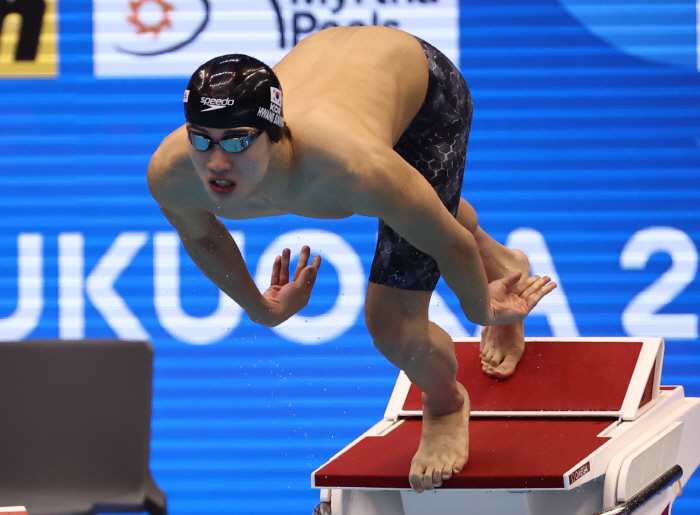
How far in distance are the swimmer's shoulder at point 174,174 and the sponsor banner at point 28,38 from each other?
2764mm

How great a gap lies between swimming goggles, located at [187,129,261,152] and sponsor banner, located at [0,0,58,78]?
3102 millimetres

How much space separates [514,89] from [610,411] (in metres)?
2.09

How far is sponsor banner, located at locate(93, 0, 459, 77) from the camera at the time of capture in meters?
4.79

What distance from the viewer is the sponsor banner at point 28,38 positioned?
4.86 metres

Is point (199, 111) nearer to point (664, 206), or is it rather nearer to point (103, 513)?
point (103, 513)

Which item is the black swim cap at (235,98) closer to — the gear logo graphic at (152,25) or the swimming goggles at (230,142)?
the swimming goggles at (230,142)

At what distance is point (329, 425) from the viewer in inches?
190

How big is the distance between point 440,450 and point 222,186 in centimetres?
122

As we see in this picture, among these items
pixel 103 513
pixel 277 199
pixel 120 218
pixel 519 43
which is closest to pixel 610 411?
pixel 277 199

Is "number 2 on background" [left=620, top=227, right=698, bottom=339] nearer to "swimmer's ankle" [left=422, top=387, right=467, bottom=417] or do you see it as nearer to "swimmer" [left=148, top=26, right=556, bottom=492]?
"swimmer" [left=148, top=26, right=556, bottom=492]

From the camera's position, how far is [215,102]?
2.08 meters

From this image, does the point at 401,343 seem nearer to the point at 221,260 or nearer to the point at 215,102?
the point at 221,260

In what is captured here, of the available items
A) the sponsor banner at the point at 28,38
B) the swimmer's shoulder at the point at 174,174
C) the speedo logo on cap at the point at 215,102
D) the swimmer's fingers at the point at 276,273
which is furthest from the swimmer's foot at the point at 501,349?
the sponsor banner at the point at 28,38

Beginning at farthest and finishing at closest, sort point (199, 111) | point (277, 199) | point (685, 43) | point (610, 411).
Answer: point (685, 43) → point (610, 411) → point (277, 199) → point (199, 111)
